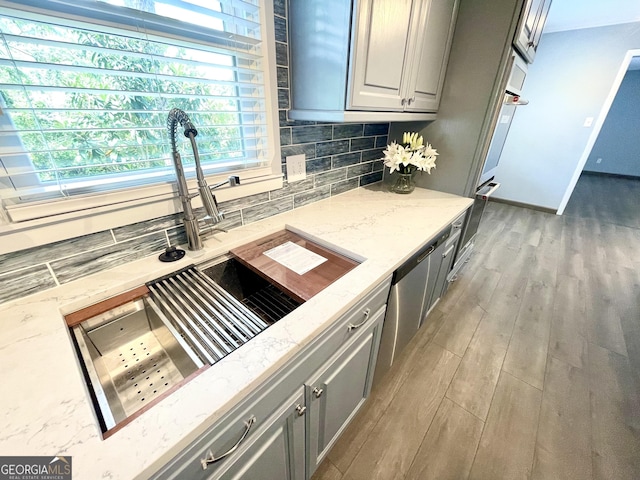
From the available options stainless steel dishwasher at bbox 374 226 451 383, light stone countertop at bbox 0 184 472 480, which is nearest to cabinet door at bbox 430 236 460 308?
stainless steel dishwasher at bbox 374 226 451 383

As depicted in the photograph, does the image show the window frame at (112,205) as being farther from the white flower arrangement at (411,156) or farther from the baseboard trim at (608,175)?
the baseboard trim at (608,175)

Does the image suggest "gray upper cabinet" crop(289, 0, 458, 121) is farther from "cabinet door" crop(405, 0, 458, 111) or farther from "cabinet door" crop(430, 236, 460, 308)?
"cabinet door" crop(430, 236, 460, 308)

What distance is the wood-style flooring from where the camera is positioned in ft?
3.80

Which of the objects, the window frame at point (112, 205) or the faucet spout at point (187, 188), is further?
the faucet spout at point (187, 188)

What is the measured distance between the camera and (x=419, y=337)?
178 centimetres

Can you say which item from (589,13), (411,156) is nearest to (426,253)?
(411,156)

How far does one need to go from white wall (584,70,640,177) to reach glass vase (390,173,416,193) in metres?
7.47

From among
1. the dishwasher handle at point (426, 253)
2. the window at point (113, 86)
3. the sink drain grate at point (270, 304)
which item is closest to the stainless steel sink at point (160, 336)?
the sink drain grate at point (270, 304)

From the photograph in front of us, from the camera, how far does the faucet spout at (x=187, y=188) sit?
30.4 inches

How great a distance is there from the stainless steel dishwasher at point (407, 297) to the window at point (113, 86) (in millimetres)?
920

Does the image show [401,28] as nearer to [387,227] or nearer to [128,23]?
[387,227]

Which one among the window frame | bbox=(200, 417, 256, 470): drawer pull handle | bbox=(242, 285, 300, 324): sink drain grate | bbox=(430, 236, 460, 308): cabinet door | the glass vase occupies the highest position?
the window frame

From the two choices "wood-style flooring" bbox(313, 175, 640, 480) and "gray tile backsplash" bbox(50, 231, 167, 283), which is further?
"wood-style flooring" bbox(313, 175, 640, 480)
